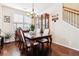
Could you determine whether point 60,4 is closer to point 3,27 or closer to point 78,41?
point 78,41

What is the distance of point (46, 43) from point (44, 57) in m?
0.25

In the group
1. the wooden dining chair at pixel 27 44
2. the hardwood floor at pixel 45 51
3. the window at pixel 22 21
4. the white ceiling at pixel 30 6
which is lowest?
the hardwood floor at pixel 45 51

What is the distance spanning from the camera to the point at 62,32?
1836 millimetres

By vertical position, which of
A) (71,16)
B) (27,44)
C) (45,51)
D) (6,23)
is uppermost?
(71,16)

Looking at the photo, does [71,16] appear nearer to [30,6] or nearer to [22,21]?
[30,6]

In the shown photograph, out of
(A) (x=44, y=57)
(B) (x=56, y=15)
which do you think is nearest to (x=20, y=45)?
(A) (x=44, y=57)

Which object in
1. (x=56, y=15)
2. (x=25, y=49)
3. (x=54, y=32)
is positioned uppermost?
(x=56, y=15)

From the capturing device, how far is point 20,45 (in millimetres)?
1812

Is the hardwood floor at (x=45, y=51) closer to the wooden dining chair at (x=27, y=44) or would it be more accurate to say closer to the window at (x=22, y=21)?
the wooden dining chair at (x=27, y=44)

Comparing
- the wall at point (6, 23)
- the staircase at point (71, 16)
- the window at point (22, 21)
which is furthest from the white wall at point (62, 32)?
the wall at point (6, 23)

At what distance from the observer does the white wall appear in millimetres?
1798

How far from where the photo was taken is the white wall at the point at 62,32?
1.80 meters

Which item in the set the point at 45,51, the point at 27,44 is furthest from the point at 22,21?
the point at 45,51

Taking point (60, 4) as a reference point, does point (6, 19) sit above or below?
below
